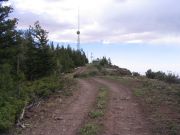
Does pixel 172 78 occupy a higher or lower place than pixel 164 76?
lower

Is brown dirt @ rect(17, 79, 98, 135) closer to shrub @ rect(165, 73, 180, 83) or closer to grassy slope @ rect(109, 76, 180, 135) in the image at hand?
grassy slope @ rect(109, 76, 180, 135)

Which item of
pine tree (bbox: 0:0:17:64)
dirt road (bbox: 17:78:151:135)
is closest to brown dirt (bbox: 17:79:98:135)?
dirt road (bbox: 17:78:151:135)

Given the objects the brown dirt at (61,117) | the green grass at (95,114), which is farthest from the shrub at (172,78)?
the green grass at (95,114)

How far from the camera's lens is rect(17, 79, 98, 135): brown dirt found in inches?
525

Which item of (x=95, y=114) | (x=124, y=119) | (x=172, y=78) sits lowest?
(x=124, y=119)

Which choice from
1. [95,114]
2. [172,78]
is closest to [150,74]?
[172,78]

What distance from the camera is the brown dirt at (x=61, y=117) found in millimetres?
13331

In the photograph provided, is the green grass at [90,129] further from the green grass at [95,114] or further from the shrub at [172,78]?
the shrub at [172,78]

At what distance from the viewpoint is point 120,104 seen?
18.9 m

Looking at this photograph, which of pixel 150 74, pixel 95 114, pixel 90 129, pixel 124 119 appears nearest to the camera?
pixel 90 129

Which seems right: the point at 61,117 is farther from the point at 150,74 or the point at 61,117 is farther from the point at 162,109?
the point at 150,74

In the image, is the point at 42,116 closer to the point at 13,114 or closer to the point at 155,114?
the point at 13,114

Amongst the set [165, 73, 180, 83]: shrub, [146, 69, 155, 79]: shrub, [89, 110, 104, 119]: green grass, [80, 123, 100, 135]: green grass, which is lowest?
[80, 123, 100, 135]: green grass

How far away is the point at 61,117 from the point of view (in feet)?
51.3
